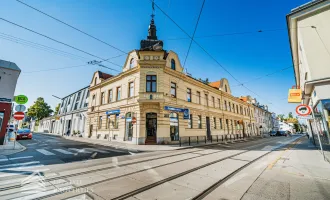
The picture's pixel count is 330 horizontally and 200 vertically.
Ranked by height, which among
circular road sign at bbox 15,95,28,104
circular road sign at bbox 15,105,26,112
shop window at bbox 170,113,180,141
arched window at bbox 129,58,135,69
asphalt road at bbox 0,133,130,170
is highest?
arched window at bbox 129,58,135,69

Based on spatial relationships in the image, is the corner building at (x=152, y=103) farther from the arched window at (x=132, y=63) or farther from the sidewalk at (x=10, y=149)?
the sidewalk at (x=10, y=149)

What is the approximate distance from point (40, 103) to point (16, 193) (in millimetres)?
64323

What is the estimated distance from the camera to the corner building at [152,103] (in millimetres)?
15812

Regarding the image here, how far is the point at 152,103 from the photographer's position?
626 inches

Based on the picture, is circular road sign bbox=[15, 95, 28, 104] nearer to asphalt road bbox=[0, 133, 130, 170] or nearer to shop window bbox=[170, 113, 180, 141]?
asphalt road bbox=[0, 133, 130, 170]

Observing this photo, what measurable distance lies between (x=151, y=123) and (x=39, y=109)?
183 ft

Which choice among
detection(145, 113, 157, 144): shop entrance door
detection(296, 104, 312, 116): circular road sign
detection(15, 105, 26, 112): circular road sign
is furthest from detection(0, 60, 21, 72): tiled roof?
detection(296, 104, 312, 116): circular road sign

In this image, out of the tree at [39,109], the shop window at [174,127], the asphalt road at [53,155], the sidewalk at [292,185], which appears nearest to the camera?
the sidewalk at [292,185]

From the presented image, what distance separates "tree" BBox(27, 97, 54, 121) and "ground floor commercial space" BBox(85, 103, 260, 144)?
41939 millimetres

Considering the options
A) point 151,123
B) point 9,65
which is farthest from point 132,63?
point 9,65

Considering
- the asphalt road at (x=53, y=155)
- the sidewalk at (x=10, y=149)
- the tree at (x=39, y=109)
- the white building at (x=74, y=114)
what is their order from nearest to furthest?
the asphalt road at (x=53, y=155) → the sidewalk at (x=10, y=149) → the white building at (x=74, y=114) → the tree at (x=39, y=109)

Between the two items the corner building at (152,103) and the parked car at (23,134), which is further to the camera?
the parked car at (23,134)

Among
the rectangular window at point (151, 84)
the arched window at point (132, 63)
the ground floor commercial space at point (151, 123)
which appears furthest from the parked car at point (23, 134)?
the rectangular window at point (151, 84)

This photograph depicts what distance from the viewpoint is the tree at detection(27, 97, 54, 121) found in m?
50.5
